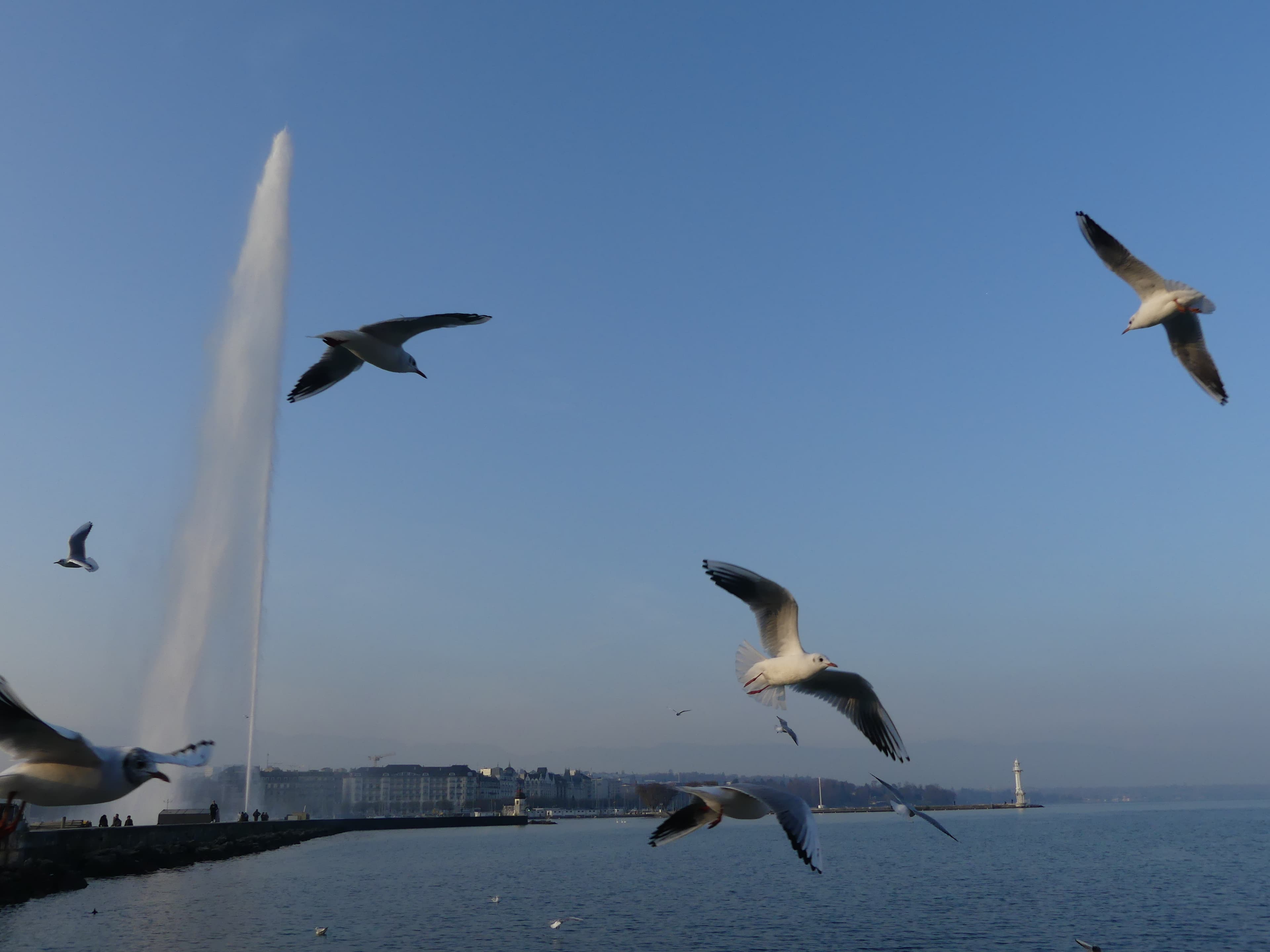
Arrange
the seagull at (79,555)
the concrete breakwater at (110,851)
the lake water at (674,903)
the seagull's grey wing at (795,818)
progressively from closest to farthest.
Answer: the seagull's grey wing at (795,818), the seagull at (79,555), the lake water at (674,903), the concrete breakwater at (110,851)

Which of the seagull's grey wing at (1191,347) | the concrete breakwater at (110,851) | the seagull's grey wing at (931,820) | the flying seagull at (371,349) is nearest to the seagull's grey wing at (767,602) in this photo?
the seagull's grey wing at (931,820)

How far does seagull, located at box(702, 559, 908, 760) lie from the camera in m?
10.3

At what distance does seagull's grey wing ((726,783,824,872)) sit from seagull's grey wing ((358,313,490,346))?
5.93 metres

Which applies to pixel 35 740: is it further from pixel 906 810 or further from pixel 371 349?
pixel 906 810

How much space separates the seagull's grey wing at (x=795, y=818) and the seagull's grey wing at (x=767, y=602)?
1.65m

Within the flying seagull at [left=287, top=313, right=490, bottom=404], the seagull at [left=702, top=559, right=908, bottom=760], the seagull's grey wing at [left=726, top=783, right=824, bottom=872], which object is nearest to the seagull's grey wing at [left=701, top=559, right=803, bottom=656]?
the seagull at [left=702, top=559, right=908, bottom=760]

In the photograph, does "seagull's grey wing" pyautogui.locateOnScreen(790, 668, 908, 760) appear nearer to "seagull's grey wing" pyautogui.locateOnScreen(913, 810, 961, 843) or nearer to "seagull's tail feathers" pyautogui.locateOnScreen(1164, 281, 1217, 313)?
"seagull's grey wing" pyautogui.locateOnScreen(913, 810, 961, 843)

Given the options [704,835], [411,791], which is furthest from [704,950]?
[411,791]

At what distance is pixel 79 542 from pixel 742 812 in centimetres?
1882

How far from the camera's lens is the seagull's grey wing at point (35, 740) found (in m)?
5.27

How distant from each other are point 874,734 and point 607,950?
20.0 meters

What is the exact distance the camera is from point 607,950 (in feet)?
88.5

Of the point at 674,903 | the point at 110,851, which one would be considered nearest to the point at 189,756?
the point at 674,903

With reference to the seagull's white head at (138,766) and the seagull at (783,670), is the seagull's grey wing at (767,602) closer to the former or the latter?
the seagull at (783,670)
